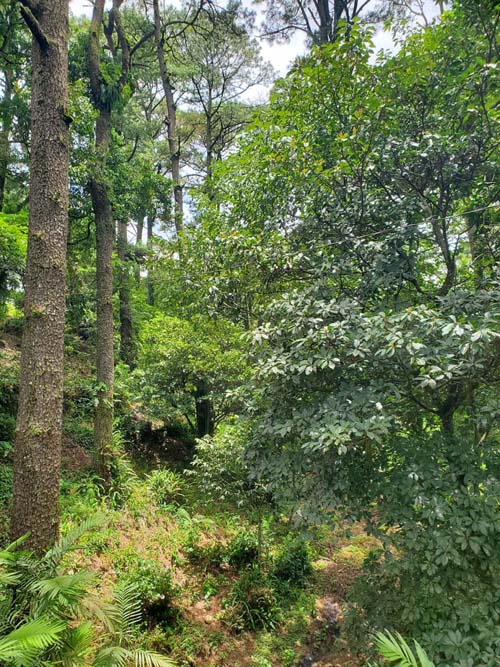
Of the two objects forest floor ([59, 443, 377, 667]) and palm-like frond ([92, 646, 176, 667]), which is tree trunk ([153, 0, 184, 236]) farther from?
palm-like frond ([92, 646, 176, 667])

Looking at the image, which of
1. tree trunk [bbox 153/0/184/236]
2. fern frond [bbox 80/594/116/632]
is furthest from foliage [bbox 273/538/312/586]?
tree trunk [bbox 153/0/184/236]

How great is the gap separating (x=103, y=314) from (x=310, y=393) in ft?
12.2

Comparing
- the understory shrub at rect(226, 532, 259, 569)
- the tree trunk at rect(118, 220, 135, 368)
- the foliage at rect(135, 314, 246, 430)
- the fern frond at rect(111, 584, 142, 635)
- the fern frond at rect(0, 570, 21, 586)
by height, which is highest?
the tree trunk at rect(118, 220, 135, 368)

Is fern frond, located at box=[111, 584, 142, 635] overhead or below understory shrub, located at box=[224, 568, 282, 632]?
overhead

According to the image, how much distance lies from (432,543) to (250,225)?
3.18 metres

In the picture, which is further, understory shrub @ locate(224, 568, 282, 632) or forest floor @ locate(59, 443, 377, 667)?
understory shrub @ locate(224, 568, 282, 632)

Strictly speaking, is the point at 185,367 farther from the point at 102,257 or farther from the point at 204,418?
the point at 102,257

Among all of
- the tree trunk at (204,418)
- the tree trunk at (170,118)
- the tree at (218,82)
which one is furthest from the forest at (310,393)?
the tree at (218,82)

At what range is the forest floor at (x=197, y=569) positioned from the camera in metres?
3.31

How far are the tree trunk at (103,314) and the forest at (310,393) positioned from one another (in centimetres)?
5

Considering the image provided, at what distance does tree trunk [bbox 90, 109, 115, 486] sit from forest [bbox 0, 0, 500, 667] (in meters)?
0.05

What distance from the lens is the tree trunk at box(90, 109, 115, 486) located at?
16.6 feet

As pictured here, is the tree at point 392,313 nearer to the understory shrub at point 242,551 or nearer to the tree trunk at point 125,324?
the understory shrub at point 242,551

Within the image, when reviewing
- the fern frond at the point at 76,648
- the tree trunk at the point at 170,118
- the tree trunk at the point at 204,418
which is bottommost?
the fern frond at the point at 76,648
